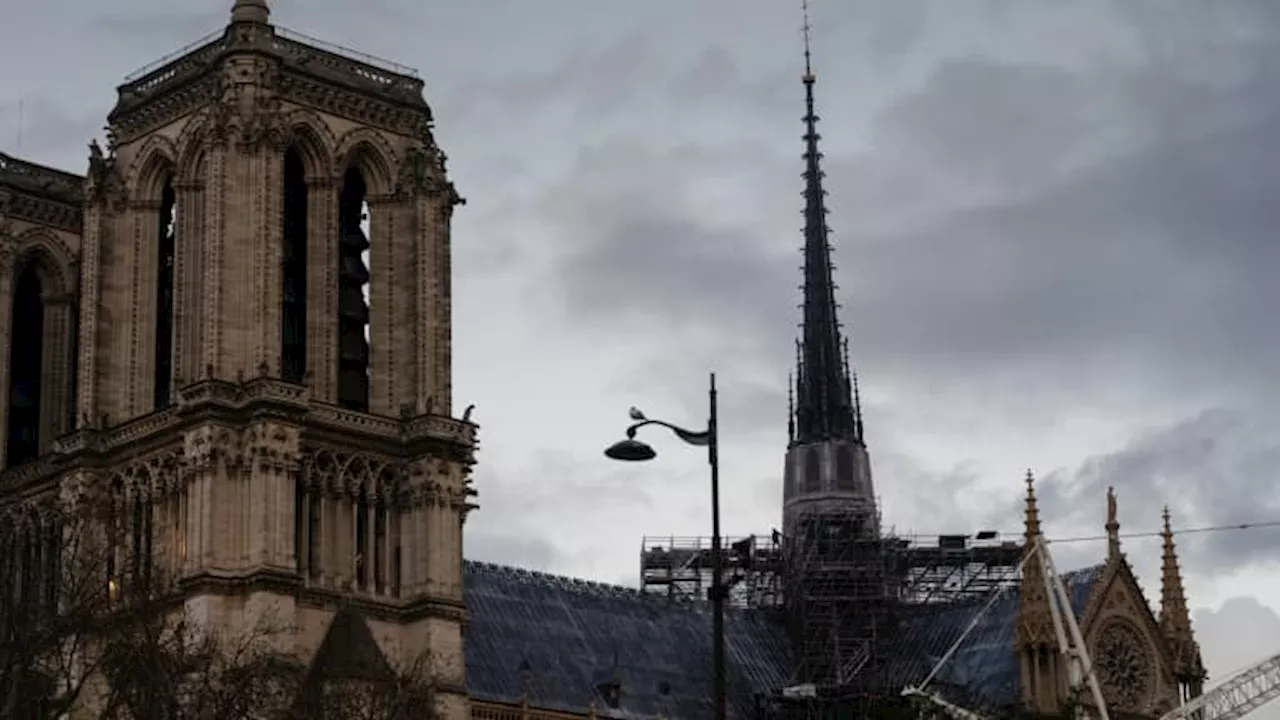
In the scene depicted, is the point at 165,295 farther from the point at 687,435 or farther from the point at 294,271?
the point at 687,435

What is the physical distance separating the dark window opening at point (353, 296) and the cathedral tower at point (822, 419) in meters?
31.0

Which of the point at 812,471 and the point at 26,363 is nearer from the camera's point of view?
the point at 26,363

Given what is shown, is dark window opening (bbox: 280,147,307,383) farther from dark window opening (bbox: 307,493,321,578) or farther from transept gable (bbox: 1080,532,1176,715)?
transept gable (bbox: 1080,532,1176,715)

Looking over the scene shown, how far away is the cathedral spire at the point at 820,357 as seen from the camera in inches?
5281

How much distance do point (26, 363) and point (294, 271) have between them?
15.7 metres

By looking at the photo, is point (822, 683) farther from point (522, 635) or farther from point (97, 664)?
point (97, 664)

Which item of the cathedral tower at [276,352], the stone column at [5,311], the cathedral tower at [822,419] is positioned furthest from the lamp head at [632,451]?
the cathedral tower at [822,419]

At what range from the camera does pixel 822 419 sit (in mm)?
134125

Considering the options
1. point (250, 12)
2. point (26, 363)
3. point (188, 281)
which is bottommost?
point (188, 281)

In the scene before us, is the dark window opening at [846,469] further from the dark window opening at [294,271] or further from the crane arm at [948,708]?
the dark window opening at [294,271]

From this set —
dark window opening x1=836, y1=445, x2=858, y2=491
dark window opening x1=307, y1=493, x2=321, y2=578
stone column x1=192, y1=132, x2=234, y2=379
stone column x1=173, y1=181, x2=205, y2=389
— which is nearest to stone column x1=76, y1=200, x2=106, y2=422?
stone column x1=173, y1=181, x2=205, y2=389

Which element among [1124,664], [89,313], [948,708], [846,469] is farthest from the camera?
[846,469]

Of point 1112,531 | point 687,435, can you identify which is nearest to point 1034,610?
point 1112,531

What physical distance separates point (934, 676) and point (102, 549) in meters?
42.2
